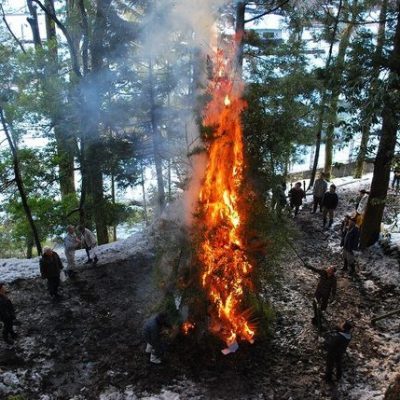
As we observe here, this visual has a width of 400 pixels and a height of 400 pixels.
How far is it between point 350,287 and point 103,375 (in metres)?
7.61

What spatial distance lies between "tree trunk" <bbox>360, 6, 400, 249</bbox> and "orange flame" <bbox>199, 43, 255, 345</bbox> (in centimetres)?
401

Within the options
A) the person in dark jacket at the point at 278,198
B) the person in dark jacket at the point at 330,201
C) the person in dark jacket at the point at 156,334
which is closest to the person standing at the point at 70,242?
the person in dark jacket at the point at 156,334

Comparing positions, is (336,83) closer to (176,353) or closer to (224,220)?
(224,220)

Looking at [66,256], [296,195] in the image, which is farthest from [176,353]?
[296,195]

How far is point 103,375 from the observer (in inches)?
339

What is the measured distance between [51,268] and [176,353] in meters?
4.72

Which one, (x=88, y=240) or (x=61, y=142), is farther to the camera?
(x=61, y=142)

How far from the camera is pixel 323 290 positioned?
9.93 metres

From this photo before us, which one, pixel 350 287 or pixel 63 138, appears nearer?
pixel 350 287

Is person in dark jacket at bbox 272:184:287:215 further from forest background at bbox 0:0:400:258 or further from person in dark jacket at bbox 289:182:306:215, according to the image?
person in dark jacket at bbox 289:182:306:215

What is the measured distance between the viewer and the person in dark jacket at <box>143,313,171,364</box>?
8.72 m

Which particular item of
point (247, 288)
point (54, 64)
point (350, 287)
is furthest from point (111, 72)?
point (350, 287)

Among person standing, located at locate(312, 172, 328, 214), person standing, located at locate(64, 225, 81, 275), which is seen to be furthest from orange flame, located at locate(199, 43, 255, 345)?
person standing, located at locate(312, 172, 328, 214)

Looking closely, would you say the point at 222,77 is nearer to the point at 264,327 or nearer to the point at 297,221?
the point at 264,327
